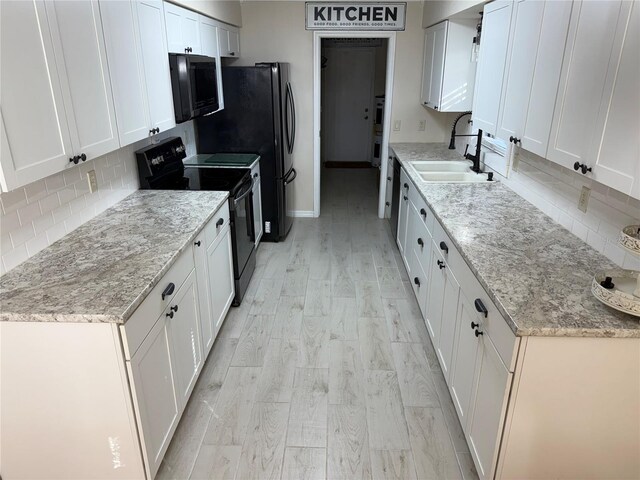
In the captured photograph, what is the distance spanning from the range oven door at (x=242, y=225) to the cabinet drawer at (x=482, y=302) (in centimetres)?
145

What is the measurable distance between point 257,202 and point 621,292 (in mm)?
3208

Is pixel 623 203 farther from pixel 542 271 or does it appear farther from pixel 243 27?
pixel 243 27

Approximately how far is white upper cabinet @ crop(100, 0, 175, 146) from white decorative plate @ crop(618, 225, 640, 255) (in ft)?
7.27

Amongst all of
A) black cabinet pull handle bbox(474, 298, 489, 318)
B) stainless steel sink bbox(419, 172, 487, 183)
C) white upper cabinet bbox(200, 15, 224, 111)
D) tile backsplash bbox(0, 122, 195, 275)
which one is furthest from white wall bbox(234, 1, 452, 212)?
black cabinet pull handle bbox(474, 298, 489, 318)

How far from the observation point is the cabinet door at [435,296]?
2569 mm

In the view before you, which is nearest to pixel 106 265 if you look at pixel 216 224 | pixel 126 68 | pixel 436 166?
pixel 216 224

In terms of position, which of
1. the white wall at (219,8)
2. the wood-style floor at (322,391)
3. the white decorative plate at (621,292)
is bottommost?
the wood-style floor at (322,391)

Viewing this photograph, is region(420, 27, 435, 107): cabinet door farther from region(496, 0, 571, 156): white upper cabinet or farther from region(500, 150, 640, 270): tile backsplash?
region(496, 0, 571, 156): white upper cabinet

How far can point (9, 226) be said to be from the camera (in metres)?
1.85

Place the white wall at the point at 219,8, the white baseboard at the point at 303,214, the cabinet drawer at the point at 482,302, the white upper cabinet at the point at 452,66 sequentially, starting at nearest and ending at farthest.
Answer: the cabinet drawer at the point at 482,302, the white wall at the point at 219,8, the white upper cabinet at the point at 452,66, the white baseboard at the point at 303,214

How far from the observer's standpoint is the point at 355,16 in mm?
4609

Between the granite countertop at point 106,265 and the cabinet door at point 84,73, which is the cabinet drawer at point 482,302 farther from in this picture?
the cabinet door at point 84,73

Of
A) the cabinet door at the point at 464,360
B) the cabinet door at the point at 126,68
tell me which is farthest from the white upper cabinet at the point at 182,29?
the cabinet door at the point at 464,360

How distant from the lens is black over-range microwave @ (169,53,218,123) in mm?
2828
